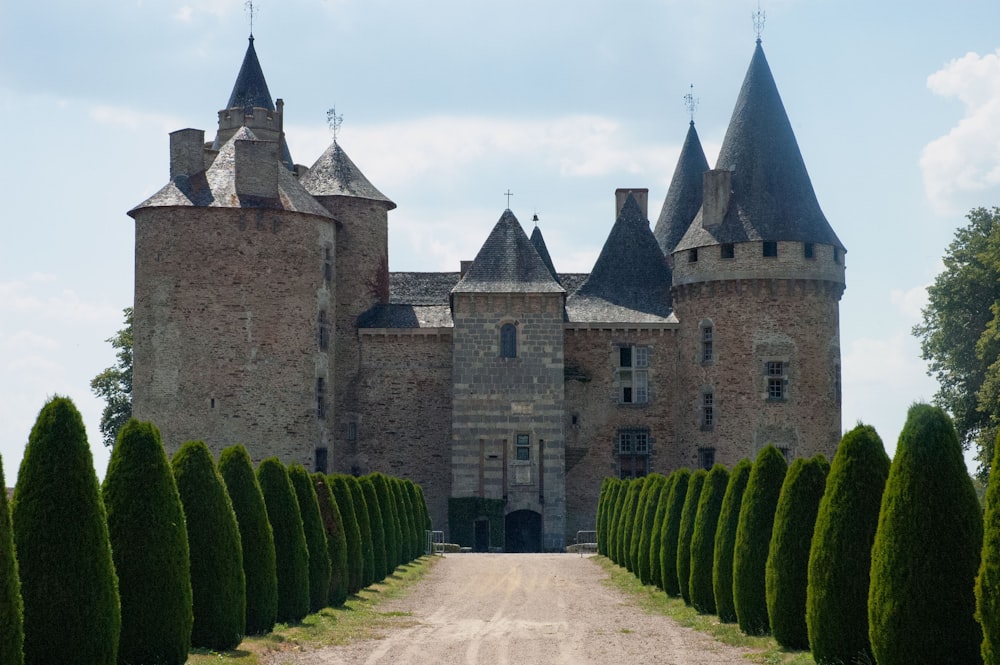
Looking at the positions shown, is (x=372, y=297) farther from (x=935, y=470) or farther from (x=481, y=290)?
(x=935, y=470)

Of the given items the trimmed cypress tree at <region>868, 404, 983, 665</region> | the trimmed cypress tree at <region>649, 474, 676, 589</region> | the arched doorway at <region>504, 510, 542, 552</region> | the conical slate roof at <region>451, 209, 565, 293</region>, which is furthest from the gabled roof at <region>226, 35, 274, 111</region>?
the trimmed cypress tree at <region>868, 404, 983, 665</region>

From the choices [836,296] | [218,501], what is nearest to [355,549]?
[218,501]

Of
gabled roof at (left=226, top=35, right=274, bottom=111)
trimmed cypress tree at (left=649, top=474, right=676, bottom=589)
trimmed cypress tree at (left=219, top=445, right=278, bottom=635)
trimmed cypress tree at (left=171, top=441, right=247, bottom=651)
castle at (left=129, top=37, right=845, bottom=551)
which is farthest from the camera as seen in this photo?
gabled roof at (left=226, top=35, right=274, bottom=111)

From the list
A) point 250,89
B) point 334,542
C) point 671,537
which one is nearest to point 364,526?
point 334,542

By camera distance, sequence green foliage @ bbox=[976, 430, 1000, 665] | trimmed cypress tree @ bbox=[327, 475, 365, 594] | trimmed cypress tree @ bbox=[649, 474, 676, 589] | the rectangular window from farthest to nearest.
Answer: the rectangular window, trimmed cypress tree @ bbox=[649, 474, 676, 589], trimmed cypress tree @ bbox=[327, 475, 365, 594], green foliage @ bbox=[976, 430, 1000, 665]

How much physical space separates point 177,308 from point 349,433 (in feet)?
26.6

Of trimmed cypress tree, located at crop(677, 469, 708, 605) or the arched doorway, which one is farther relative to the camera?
the arched doorway

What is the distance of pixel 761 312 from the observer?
161ft

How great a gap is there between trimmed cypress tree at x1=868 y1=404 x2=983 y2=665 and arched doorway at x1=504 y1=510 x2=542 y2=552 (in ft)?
120

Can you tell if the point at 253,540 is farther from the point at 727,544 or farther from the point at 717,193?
the point at 717,193

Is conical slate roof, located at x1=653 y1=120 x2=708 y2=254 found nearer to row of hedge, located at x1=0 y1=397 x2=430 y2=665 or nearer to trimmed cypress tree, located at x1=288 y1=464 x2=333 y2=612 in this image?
trimmed cypress tree, located at x1=288 y1=464 x2=333 y2=612

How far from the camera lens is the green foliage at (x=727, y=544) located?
67.9ft

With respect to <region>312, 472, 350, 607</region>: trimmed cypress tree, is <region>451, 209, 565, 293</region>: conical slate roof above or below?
above

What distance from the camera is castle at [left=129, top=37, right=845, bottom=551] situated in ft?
154
